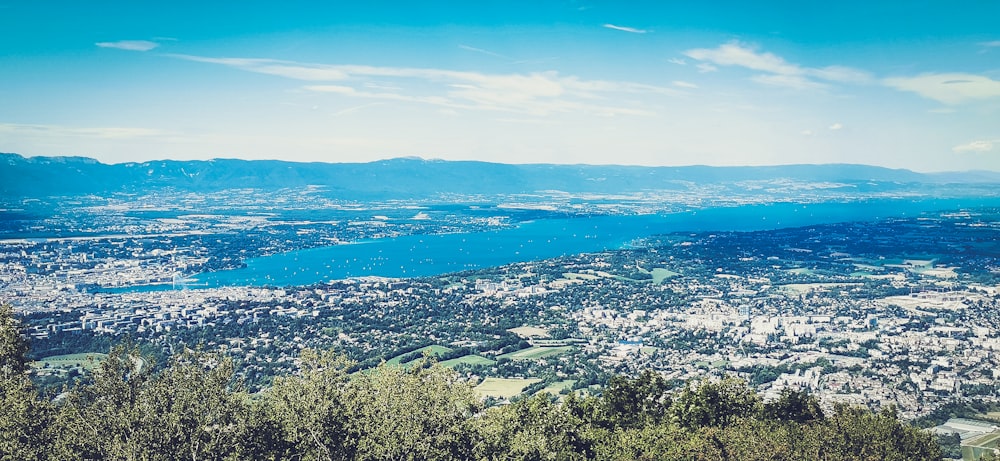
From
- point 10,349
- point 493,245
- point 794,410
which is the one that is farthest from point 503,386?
point 493,245

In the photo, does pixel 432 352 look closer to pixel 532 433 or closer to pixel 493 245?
pixel 532 433

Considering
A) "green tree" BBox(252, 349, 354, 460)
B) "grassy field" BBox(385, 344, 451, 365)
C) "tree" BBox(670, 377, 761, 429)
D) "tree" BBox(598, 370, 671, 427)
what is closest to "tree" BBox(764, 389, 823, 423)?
"tree" BBox(670, 377, 761, 429)

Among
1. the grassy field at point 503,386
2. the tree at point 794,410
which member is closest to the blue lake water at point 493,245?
the grassy field at point 503,386

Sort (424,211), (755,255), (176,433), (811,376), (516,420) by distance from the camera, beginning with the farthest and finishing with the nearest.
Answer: (424,211), (755,255), (811,376), (516,420), (176,433)

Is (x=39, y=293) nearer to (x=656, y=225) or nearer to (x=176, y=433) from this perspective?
(x=176, y=433)

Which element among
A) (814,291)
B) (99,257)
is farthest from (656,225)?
(99,257)

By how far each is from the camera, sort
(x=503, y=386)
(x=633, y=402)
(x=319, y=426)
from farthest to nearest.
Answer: (x=503, y=386)
(x=633, y=402)
(x=319, y=426)

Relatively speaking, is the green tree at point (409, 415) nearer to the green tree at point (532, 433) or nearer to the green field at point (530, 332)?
the green tree at point (532, 433)
